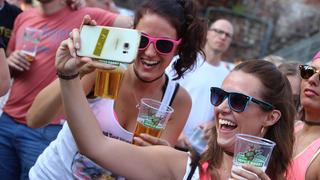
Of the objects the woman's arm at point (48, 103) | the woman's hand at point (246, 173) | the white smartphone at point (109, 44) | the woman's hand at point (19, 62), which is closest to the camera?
the woman's hand at point (246, 173)

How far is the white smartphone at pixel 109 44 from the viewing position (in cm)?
223

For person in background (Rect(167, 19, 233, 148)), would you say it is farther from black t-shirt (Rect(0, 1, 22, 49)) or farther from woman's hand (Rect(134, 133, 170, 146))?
woman's hand (Rect(134, 133, 170, 146))

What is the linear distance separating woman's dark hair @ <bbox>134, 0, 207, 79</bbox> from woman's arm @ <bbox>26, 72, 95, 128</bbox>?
0.45 m

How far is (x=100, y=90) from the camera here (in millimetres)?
2547

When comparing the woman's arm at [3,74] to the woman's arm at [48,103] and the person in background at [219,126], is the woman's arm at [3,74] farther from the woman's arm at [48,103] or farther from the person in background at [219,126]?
the person in background at [219,126]

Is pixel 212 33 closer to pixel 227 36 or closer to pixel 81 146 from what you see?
pixel 227 36

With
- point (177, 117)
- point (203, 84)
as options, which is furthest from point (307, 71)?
point (203, 84)

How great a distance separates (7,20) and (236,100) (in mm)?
2557

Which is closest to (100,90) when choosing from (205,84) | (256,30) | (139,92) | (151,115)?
(151,115)

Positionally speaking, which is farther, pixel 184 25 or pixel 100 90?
pixel 184 25

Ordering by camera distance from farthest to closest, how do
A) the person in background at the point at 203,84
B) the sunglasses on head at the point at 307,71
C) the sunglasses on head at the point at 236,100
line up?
1. the person in background at the point at 203,84
2. the sunglasses on head at the point at 307,71
3. the sunglasses on head at the point at 236,100

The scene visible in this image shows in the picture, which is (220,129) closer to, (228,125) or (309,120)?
(228,125)

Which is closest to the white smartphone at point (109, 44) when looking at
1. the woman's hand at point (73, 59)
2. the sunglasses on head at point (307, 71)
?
the woman's hand at point (73, 59)

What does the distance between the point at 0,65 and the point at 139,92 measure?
722 millimetres
